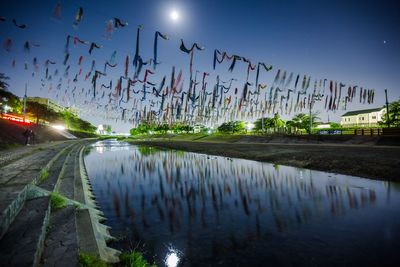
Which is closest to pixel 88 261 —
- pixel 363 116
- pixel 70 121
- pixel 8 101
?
pixel 8 101

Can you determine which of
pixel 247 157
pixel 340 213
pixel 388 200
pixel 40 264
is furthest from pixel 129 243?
pixel 247 157

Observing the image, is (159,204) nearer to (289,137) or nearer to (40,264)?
(40,264)

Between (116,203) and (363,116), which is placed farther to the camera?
(363,116)

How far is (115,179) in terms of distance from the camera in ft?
50.5

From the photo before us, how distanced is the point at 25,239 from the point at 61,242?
0.73m

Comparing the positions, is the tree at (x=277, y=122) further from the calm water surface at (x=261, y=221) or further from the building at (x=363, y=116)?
the calm water surface at (x=261, y=221)

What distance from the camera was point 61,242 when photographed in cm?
405

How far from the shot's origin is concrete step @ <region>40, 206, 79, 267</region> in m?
3.55

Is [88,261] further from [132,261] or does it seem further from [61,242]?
[132,261]

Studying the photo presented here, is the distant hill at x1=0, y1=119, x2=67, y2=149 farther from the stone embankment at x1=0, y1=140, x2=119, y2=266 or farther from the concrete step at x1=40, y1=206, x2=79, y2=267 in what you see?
the concrete step at x1=40, y1=206, x2=79, y2=267

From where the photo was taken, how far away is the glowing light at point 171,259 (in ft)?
16.3

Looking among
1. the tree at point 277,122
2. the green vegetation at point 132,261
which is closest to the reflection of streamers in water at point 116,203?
the green vegetation at point 132,261

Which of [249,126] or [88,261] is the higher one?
[249,126]

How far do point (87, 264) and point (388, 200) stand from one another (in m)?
11.1
